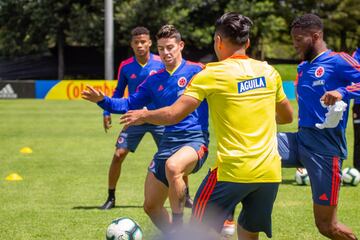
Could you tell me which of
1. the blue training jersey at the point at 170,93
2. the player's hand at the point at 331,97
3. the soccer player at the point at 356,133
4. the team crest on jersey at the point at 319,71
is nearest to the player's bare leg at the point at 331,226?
the player's hand at the point at 331,97

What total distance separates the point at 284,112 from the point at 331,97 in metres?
0.59

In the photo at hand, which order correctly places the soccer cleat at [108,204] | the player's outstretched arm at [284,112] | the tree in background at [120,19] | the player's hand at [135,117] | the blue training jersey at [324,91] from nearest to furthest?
the player's hand at [135,117], the player's outstretched arm at [284,112], the blue training jersey at [324,91], the soccer cleat at [108,204], the tree in background at [120,19]

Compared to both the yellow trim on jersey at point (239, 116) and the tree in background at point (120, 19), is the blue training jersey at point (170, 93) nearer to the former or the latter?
the yellow trim on jersey at point (239, 116)

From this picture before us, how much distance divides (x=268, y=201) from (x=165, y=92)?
2380 millimetres

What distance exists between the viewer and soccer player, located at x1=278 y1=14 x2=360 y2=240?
18.1 ft

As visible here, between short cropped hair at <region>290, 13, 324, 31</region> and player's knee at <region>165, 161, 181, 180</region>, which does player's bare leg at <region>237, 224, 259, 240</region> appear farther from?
short cropped hair at <region>290, 13, 324, 31</region>

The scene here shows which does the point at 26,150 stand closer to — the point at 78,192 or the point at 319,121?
the point at 78,192

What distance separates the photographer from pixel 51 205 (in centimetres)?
873

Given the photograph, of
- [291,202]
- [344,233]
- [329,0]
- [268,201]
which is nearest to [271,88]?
[268,201]

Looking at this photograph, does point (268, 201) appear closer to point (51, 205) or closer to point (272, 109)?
point (272, 109)

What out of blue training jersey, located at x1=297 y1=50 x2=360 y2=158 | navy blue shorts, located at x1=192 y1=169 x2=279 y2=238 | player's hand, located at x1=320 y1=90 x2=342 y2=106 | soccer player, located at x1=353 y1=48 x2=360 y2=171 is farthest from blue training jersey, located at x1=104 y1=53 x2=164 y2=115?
navy blue shorts, located at x1=192 y1=169 x2=279 y2=238

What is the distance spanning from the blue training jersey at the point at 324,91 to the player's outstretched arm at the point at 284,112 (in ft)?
2.54

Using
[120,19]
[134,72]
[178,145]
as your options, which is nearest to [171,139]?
[178,145]

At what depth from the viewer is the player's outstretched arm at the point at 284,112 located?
4.88m
